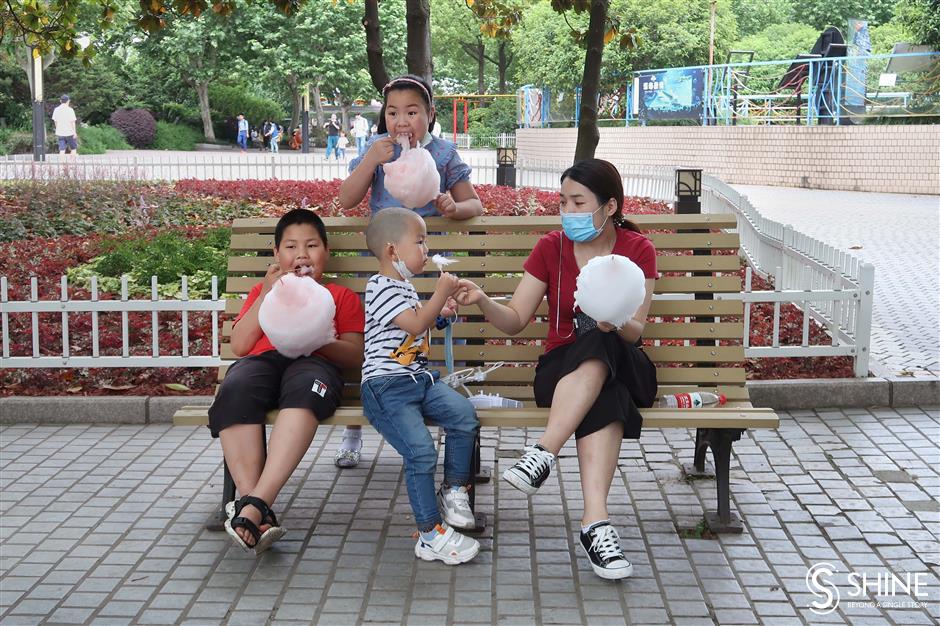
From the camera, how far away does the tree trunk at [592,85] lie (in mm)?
7891

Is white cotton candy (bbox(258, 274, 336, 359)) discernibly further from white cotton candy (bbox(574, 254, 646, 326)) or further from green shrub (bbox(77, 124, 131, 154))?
green shrub (bbox(77, 124, 131, 154))

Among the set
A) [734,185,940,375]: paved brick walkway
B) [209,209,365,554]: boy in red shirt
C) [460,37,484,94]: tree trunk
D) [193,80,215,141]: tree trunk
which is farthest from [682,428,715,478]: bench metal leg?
[460,37,484,94]: tree trunk

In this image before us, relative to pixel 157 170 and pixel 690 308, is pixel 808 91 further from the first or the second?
pixel 690 308

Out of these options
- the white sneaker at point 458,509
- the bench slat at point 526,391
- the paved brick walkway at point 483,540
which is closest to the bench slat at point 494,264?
the bench slat at point 526,391

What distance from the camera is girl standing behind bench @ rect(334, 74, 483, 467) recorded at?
5176 millimetres

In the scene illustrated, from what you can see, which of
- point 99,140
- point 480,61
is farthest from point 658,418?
point 480,61

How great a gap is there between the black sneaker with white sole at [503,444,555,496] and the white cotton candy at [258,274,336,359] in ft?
3.39

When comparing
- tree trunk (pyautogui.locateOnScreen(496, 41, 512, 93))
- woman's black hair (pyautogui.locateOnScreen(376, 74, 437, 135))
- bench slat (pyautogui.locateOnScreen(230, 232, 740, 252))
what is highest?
tree trunk (pyautogui.locateOnScreen(496, 41, 512, 93))

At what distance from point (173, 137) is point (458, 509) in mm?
48406

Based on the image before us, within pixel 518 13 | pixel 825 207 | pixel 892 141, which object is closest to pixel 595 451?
pixel 518 13

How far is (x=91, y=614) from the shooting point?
13.4 feet

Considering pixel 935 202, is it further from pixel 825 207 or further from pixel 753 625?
pixel 753 625

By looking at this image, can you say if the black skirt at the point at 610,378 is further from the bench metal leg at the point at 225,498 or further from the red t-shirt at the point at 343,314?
the bench metal leg at the point at 225,498

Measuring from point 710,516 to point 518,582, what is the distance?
1064 mm
